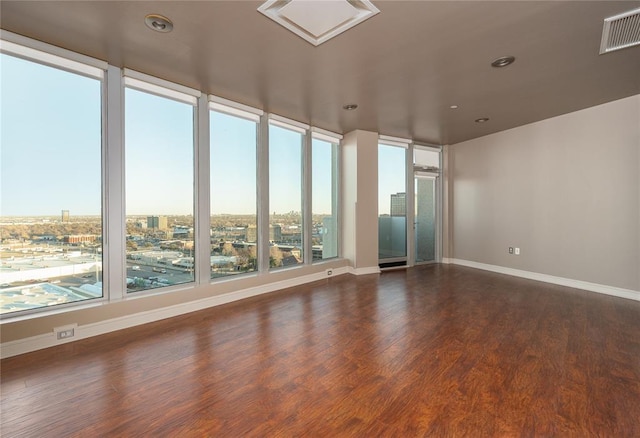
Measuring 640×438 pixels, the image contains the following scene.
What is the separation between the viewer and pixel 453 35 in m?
Result: 2.71

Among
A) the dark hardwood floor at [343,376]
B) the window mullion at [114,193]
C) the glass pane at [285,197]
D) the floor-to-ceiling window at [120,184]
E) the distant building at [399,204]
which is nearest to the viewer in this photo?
the dark hardwood floor at [343,376]

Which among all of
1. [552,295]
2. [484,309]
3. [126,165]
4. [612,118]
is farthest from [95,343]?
[612,118]

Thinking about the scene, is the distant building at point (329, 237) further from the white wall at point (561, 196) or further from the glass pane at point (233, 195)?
the white wall at point (561, 196)

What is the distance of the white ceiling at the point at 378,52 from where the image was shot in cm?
240

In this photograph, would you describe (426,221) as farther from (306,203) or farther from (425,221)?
(306,203)

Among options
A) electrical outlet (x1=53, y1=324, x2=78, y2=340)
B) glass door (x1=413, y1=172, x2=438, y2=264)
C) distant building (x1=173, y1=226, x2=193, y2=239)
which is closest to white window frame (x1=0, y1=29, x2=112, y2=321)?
electrical outlet (x1=53, y1=324, x2=78, y2=340)

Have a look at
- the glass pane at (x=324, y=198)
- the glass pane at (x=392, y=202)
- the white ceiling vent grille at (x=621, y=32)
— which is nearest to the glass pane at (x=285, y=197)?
the glass pane at (x=324, y=198)

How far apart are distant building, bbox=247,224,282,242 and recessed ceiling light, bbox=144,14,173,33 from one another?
8.86ft

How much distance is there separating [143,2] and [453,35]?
2565 mm

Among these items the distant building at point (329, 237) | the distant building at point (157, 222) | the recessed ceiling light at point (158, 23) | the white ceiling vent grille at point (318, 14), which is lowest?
the distant building at point (329, 237)

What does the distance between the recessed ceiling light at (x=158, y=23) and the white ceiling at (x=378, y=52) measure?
5cm

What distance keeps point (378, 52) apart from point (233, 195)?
8.77ft

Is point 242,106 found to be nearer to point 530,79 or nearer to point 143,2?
point 143,2

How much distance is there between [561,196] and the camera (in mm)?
5039
